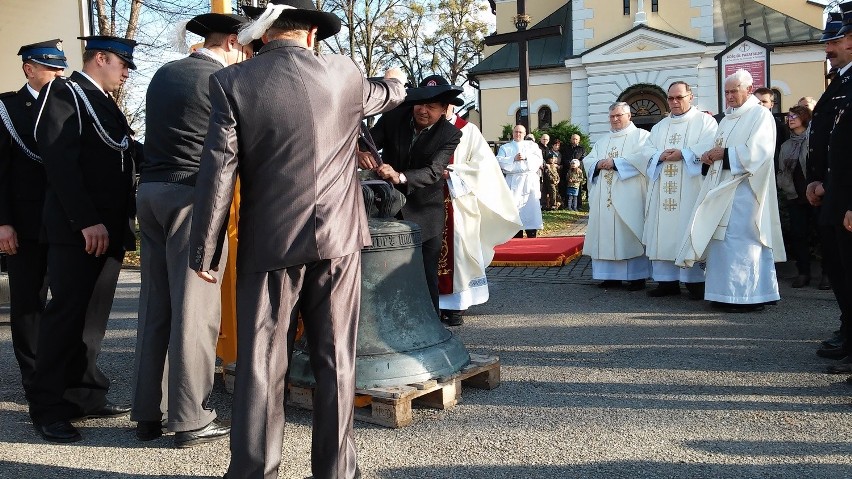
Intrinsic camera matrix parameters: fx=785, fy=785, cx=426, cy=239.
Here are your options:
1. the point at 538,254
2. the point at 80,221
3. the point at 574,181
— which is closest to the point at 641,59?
the point at 574,181

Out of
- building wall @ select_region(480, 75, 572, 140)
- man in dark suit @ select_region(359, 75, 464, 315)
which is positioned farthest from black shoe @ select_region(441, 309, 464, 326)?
building wall @ select_region(480, 75, 572, 140)

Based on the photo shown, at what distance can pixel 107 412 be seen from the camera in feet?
13.5

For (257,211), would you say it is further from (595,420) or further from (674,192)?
(674,192)

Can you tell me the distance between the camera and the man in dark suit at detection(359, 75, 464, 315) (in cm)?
519

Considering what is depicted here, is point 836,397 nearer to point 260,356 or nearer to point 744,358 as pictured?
point 744,358

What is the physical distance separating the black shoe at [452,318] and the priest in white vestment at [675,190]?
2.13 metres

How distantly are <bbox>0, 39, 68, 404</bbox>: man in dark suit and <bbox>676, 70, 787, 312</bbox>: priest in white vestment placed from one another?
4.98 meters

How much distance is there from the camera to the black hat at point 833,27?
16.3 feet

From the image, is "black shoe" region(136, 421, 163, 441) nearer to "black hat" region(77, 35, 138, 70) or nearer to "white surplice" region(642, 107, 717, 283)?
"black hat" region(77, 35, 138, 70)

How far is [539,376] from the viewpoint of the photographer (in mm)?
4668

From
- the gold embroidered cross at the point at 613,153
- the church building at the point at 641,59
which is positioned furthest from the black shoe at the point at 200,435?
the church building at the point at 641,59

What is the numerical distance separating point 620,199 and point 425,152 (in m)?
3.24

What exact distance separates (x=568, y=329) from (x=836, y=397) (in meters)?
2.15

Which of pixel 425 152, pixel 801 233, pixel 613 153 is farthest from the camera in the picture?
pixel 613 153
